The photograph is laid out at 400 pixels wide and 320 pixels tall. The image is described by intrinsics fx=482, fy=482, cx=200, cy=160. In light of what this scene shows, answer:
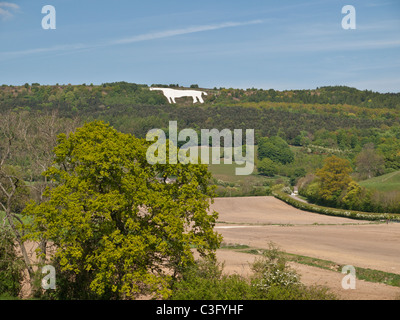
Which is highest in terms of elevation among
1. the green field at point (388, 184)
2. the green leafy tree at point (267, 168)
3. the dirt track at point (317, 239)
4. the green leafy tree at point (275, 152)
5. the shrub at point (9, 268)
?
the green leafy tree at point (275, 152)

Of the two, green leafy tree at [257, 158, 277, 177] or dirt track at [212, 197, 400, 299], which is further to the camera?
green leafy tree at [257, 158, 277, 177]

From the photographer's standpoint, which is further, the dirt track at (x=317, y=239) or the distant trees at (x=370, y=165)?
the distant trees at (x=370, y=165)

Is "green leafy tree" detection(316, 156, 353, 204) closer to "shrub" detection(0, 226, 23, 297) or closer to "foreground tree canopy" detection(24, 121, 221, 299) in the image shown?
"foreground tree canopy" detection(24, 121, 221, 299)

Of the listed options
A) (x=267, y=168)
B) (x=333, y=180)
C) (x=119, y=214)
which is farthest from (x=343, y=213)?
(x=267, y=168)

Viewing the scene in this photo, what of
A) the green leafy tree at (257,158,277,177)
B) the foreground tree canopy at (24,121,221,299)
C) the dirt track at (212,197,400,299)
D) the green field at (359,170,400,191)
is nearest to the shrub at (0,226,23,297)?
the foreground tree canopy at (24,121,221,299)

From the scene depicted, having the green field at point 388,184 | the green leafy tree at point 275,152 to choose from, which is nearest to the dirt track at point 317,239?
the green field at point 388,184

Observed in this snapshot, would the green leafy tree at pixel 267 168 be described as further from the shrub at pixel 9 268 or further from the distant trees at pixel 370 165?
the shrub at pixel 9 268
